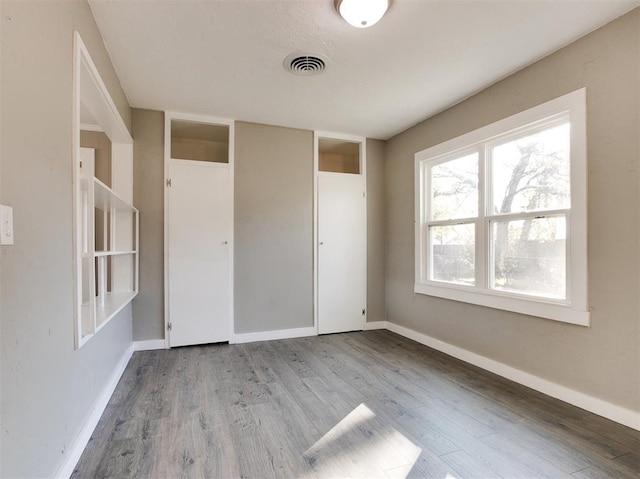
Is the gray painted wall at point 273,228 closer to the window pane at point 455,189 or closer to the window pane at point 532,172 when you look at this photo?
the window pane at point 455,189

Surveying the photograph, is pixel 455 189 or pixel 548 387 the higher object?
pixel 455 189

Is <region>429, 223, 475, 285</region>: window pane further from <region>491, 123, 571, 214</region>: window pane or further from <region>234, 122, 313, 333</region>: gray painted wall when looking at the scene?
<region>234, 122, 313, 333</region>: gray painted wall

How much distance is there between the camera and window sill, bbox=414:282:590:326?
2191 millimetres

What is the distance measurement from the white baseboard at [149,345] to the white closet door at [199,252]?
→ 0.10 metres

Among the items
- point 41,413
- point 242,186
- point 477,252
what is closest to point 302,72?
point 242,186

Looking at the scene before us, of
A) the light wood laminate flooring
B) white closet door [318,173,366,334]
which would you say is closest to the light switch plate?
the light wood laminate flooring

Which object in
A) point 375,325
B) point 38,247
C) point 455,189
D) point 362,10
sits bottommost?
point 375,325

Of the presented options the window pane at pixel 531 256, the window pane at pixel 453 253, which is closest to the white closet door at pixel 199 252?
the window pane at pixel 453 253

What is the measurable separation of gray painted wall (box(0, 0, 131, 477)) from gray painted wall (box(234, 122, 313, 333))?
1.96m

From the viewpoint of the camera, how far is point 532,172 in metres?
2.53

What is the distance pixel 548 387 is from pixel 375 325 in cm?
214

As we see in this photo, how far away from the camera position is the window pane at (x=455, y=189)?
3.08 metres

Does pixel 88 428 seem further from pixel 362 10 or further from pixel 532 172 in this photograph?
pixel 532 172

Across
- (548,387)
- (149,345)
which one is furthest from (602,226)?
(149,345)
